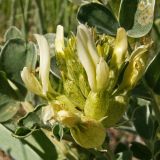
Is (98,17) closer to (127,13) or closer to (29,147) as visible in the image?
(127,13)

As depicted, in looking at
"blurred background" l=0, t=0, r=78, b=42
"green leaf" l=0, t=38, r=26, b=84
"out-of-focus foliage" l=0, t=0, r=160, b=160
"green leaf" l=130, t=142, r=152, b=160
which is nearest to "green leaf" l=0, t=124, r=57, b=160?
"out-of-focus foliage" l=0, t=0, r=160, b=160

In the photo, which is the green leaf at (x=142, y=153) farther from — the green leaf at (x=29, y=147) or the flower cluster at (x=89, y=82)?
the flower cluster at (x=89, y=82)

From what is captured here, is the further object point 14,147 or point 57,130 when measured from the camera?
point 14,147

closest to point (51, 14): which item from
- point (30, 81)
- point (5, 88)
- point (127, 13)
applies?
point (5, 88)

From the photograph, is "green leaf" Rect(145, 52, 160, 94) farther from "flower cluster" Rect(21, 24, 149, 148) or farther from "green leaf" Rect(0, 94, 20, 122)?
"green leaf" Rect(0, 94, 20, 122)

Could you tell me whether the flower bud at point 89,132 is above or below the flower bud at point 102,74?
below

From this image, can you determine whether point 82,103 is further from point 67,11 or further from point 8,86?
point 67,11

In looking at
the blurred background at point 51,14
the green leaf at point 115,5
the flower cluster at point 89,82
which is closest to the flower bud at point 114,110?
the flower cluster at point 89,82
